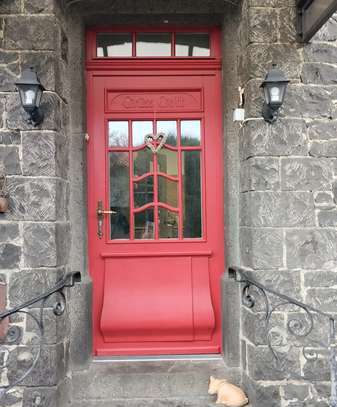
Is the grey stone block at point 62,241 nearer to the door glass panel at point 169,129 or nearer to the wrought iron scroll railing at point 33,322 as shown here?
the wrought iron scroll railing at point 33,322

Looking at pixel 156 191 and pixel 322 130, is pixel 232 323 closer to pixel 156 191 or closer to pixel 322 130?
pixel 156 191

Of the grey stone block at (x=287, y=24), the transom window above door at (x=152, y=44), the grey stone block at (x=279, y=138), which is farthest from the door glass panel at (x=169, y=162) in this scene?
the grey stone block at (x=287, y=24)

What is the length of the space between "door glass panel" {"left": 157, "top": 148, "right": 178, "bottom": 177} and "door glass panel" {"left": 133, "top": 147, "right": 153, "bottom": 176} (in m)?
0.09

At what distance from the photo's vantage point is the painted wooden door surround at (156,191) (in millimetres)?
3398

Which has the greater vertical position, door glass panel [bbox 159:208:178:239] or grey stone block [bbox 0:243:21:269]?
door glass panel [bbox 159:208:178:239]

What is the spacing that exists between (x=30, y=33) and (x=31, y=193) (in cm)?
108

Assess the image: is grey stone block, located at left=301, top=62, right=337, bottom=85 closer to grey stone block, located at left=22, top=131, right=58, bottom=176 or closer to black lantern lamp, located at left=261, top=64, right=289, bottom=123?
black lantern lamp, located at left=261, top=64, right=289, bottom=123

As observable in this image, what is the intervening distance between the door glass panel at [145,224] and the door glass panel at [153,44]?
1.22 meters

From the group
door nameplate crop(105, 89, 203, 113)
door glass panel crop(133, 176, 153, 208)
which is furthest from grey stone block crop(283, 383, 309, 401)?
door nameplate crop(105, 89, 203, 113)

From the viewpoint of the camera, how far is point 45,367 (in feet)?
9.67

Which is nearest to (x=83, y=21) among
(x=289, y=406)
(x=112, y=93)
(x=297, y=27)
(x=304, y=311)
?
(x=112, y=93)

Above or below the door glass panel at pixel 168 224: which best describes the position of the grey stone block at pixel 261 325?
below

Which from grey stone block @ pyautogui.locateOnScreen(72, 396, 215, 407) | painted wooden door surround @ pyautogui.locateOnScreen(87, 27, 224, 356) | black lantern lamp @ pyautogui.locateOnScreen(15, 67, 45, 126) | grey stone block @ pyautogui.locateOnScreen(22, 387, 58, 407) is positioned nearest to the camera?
black lantern lamp @ pyautogui.locateOnScreen(15, 67, 45, 126)

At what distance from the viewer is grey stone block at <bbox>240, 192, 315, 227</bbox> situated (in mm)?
3012
